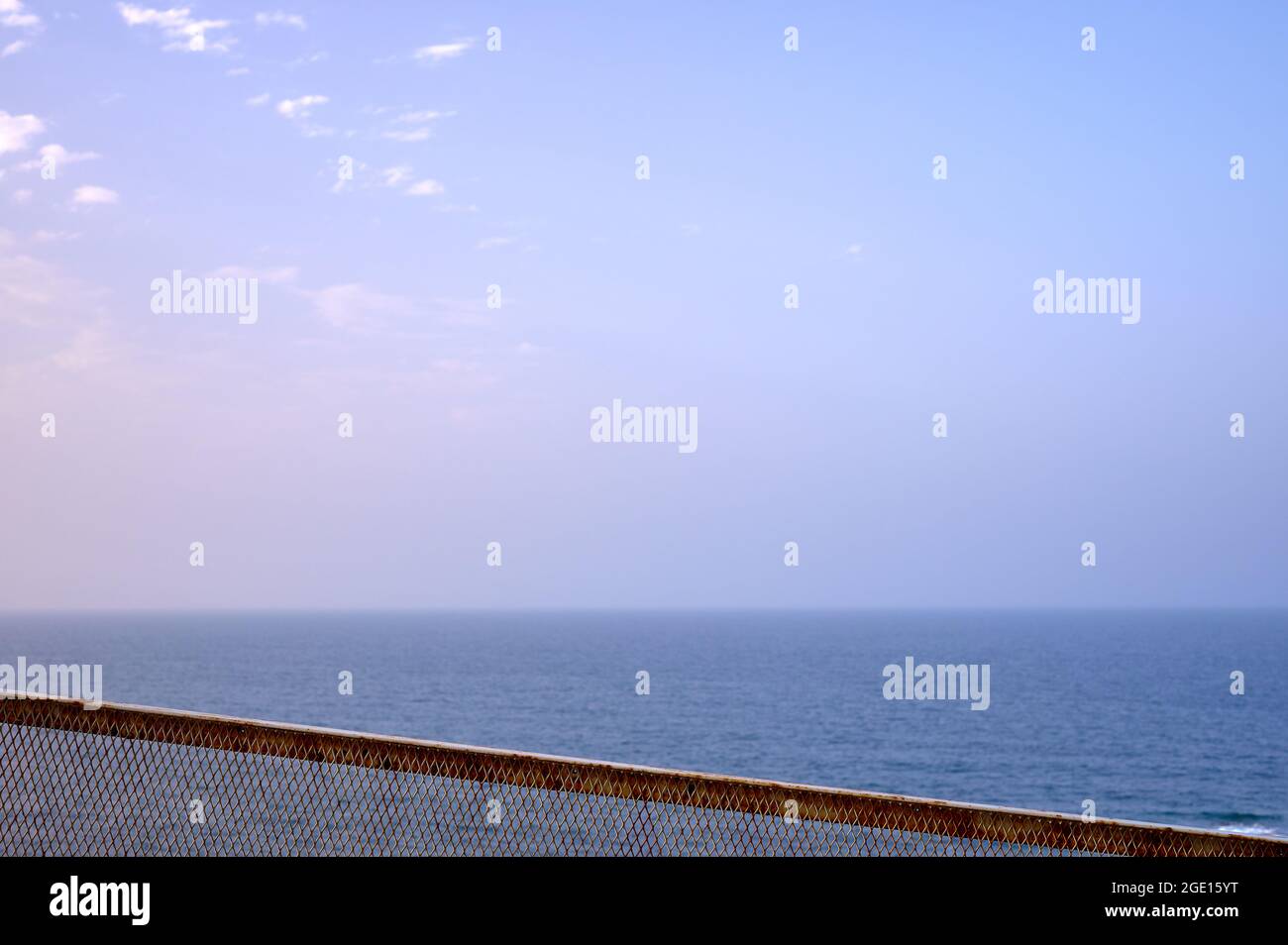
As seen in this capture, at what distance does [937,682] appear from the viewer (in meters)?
159

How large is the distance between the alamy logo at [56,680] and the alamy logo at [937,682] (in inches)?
3182

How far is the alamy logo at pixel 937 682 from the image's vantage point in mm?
129250
